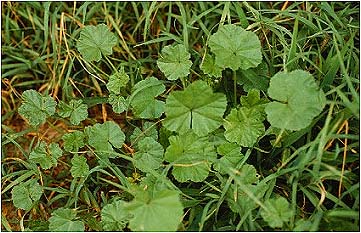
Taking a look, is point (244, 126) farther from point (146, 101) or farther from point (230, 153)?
point (146, 101)

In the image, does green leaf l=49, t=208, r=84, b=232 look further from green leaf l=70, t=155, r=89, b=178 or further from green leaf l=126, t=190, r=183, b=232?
green leaf l=126, t=190, r=183, b=232

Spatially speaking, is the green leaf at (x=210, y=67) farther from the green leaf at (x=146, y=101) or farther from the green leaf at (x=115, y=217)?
the green leaf at (x=115, y=217)

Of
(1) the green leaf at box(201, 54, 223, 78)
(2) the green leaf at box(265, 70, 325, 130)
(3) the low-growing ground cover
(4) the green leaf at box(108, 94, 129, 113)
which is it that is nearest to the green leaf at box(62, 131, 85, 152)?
(3) the low-growing ground cover

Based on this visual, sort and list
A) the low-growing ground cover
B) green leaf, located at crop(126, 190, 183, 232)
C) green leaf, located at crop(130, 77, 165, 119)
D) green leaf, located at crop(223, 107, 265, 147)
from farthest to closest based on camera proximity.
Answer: green leaf, located at crop(130, 77, 165, 119), green leaf, located at crop(223, 107, 265, 147), the low-growing ground cover, green leaf, located at crop(126, 190, 183, 232)

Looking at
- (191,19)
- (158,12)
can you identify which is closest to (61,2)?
(158,12)

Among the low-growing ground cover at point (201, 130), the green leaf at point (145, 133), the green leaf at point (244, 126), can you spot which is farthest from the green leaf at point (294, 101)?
the green leaf at point (145, 133)

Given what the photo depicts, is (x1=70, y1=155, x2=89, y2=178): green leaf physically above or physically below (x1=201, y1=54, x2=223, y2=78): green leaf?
below
